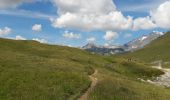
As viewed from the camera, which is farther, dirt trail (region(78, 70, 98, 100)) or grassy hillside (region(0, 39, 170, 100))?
dirt trail (region(78, 70, 98, 100))

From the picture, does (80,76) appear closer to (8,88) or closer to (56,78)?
(56,78)

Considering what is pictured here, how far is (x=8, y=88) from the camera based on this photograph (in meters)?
51.7

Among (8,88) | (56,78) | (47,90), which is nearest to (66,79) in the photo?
(56,78)

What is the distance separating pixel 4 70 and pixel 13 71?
1.61 m

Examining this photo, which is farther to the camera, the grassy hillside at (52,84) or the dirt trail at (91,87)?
the dirt trail at (91,87)

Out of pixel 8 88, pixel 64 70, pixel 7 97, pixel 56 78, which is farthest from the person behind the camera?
pixel 64 70

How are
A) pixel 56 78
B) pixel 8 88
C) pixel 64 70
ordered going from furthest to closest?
1. pixel 64 70
2. pixel 56 78
3. pixel 8 88

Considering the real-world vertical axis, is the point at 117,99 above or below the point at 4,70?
below

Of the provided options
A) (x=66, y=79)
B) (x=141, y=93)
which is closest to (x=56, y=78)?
(x=66, y=79)

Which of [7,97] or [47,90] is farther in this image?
[47,90]

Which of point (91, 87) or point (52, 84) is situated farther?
Answer: point (91, 87)

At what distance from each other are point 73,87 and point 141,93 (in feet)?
39.5

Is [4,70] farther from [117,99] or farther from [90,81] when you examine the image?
[117,99]

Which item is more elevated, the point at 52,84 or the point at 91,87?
the point at 52,84
